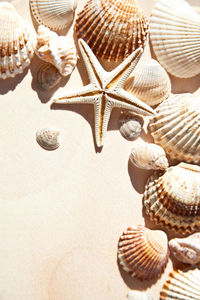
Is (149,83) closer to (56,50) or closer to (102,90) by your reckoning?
(102,90)

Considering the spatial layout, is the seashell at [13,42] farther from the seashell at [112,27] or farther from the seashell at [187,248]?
the seashell at [187,248]

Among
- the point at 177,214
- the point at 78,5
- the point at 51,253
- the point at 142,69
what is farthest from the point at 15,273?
the point at 78,5

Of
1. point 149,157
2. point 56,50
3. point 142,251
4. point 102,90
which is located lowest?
point 142,251

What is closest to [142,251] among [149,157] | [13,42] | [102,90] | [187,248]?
[187,248]

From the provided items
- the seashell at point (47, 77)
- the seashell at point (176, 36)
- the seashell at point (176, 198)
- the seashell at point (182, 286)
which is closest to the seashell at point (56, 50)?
the seashell at point (47, 77)

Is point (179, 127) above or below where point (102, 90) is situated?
below

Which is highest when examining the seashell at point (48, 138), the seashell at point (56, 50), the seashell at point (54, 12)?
the seashell at point (54, 12)

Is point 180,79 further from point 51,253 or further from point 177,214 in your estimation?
point 51,253
